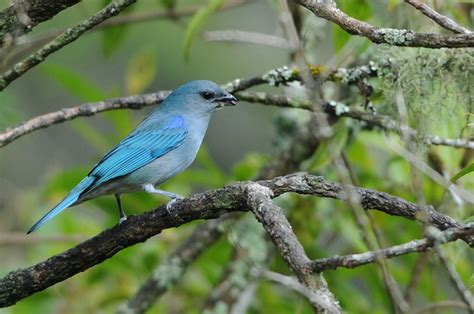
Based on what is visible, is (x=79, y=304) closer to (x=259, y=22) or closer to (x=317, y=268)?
(x=317, y=268)

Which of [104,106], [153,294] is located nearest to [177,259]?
[153,294]

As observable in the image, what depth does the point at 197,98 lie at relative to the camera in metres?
5.66

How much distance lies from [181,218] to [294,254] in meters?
0.75

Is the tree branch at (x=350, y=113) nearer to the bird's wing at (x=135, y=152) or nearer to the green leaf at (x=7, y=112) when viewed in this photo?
the bird's wing at (x=135, y=152)

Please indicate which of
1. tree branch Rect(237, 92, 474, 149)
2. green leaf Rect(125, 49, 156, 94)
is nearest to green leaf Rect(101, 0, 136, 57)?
green leaf Rect(125, 49, 156, 94)

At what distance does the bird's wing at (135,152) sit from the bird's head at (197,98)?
0.17 meters

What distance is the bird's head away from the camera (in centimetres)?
543

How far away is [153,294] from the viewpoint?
5371mm

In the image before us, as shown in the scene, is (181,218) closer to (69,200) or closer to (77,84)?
(69,200)

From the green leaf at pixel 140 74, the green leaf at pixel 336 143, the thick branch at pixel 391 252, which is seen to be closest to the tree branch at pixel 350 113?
the green leaf at pixel 336 143

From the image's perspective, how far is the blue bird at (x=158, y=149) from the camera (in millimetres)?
4918

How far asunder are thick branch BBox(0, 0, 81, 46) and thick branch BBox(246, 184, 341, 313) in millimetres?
1040

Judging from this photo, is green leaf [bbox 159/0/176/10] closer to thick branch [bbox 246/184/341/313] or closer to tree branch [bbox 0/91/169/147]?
tree branch [bbox 0/91/169/147]

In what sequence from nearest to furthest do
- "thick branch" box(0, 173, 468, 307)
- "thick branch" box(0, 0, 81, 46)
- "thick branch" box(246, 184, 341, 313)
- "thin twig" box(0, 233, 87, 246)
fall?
"thick branch" box(246, 184, 341, 313)
"thick branch" box(0, 173, 468, 307)
"thick branch" box(0, 0, 81, 46)
"thin twig" box(0, 233, 87, 246)
